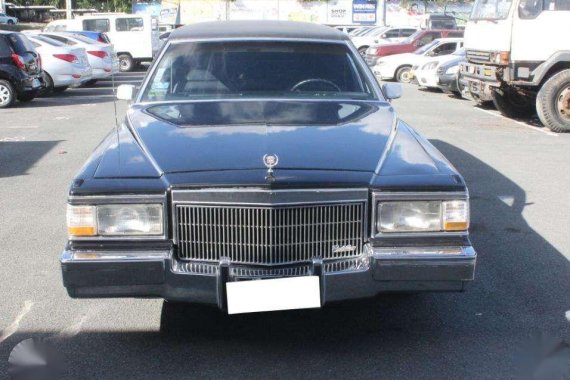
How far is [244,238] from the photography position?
3.87 m

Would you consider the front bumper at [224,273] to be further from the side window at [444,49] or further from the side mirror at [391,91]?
the side window at [444,49]

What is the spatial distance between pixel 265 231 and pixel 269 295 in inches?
12.2

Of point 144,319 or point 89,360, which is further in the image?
point 144,319

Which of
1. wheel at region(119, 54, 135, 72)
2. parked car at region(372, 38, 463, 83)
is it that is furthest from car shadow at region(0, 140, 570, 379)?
wheel at region(119, 54, 135, 72)

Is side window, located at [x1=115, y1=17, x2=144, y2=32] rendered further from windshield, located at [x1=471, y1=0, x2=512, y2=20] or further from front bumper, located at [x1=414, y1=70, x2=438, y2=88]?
windshield, located at [x1=471, y1=0, x2=512, y2=20]

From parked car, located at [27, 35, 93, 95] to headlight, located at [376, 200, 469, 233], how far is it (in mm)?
16175

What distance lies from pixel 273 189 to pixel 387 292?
77cm

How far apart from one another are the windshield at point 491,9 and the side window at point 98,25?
1728 centimetres

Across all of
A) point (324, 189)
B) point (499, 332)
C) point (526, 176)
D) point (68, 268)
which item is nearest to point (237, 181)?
point (324, 189)

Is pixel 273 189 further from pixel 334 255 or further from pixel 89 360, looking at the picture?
pixel 89 360

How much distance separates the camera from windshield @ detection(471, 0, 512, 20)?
13375 millimetres

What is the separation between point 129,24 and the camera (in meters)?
29.0

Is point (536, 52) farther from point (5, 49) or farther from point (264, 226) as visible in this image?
point (5, 49)

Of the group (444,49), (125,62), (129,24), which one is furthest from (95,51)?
(444,49)
